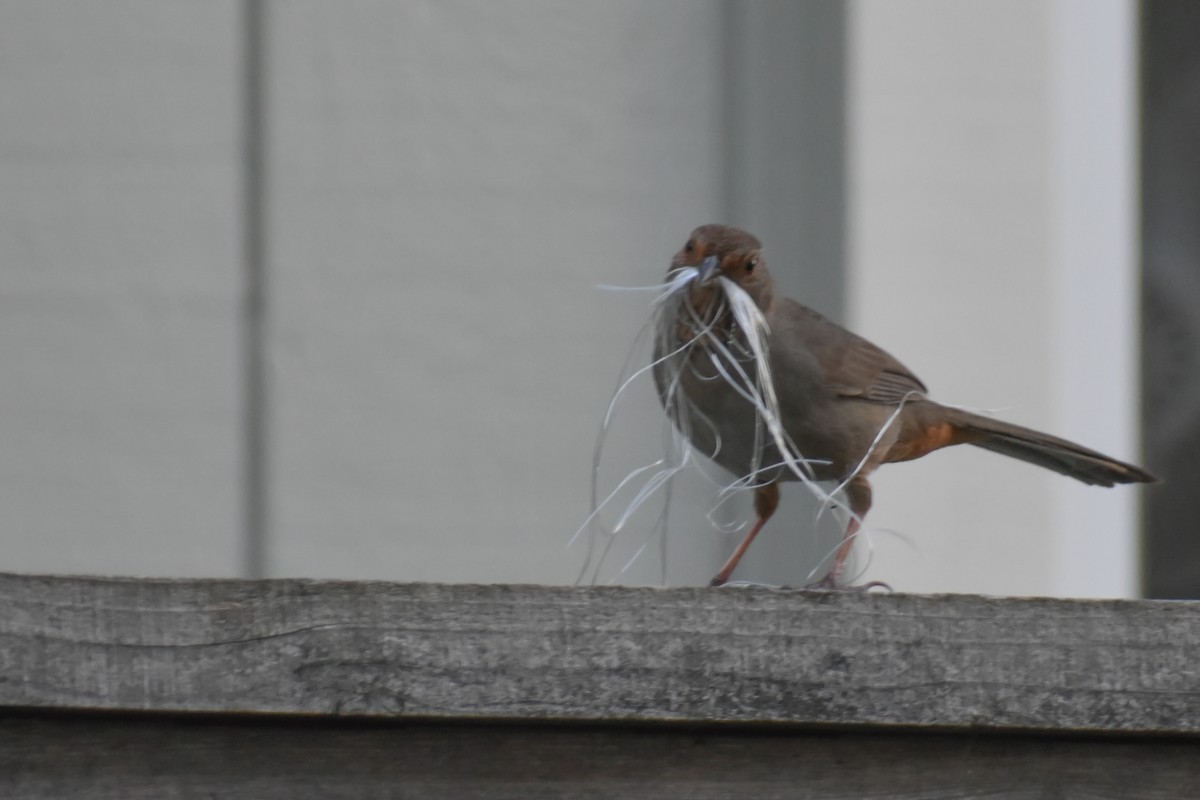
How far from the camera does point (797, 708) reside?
1.06 m

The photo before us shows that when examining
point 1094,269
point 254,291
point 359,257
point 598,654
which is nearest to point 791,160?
point 1094,269

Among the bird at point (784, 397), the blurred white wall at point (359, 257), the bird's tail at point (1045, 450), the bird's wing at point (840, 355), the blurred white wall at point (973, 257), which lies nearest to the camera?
the bird at point (784, 397)

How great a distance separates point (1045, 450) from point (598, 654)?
3.76 ft

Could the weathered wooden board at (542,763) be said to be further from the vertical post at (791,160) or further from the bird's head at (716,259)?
the vertical post at (791,160)

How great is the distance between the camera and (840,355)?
181 centimetres

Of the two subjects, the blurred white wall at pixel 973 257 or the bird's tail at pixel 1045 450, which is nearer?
the bird's tail at pixel 1045 450

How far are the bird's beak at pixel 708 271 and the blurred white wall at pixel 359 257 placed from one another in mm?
1096

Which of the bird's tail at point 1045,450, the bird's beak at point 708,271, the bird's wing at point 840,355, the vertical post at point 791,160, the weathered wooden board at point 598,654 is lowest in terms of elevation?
the weathered wooden board at point 598,654

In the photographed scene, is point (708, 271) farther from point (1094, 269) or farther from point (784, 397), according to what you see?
point (1094, 269)

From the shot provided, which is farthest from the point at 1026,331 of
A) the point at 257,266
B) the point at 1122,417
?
the point at 257,266

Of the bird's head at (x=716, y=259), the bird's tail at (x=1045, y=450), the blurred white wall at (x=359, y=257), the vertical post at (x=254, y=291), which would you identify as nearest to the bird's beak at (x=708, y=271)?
the bird's head at (x=716, y=259)

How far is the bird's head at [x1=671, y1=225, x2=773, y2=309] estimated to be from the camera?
1595 mm

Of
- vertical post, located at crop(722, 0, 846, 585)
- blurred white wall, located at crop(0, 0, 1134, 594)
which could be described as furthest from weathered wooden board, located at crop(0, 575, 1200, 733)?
blurred white wall, located at crop(0, 0, 1134, 594)

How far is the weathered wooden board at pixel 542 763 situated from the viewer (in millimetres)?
1039
